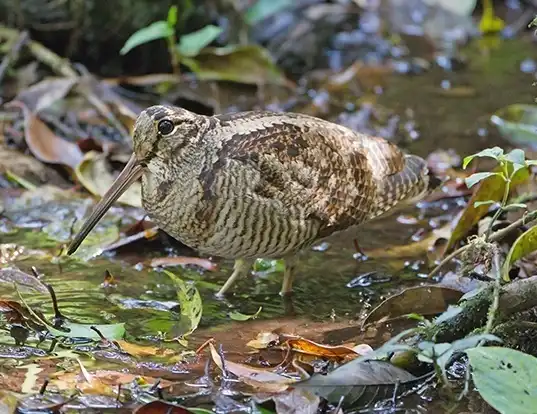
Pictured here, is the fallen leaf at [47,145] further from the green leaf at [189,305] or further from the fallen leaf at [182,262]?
the green leaf at [189,305]

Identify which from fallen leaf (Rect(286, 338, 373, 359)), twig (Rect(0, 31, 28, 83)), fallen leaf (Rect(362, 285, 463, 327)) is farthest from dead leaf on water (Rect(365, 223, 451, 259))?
twig (Rect(0, 31, 28, 83))

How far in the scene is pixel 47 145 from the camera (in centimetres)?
674

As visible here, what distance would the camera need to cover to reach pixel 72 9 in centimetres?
839

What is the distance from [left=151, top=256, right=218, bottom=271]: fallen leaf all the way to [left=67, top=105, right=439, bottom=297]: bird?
29 centimetres

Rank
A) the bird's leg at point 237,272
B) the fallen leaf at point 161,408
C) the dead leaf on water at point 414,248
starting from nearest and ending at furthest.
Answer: the fallen leaf at point 161,408 → the bird's leg at point 237,272 → the dead leaf on water at point 414,248

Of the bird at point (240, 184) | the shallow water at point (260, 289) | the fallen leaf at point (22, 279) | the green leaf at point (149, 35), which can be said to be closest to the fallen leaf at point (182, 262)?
the shallow water at point (260, 289)

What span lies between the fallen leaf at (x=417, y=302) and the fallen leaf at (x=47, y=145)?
8.71 ft

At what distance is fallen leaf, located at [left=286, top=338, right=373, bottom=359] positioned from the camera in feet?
Answer: 13.8

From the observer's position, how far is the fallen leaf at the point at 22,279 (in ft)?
15.4

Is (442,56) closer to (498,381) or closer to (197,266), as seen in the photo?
(197,266)

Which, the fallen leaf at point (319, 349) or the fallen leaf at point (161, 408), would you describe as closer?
the fallen leaf at point (161, 408)

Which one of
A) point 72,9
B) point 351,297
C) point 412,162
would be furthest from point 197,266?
point 72,9

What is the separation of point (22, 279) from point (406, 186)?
78.9 inches

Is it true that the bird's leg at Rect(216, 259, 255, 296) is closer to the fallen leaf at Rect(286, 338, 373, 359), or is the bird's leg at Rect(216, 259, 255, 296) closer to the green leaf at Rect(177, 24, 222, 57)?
the fallen leaf at Rect(286, 338, 373, 359)
